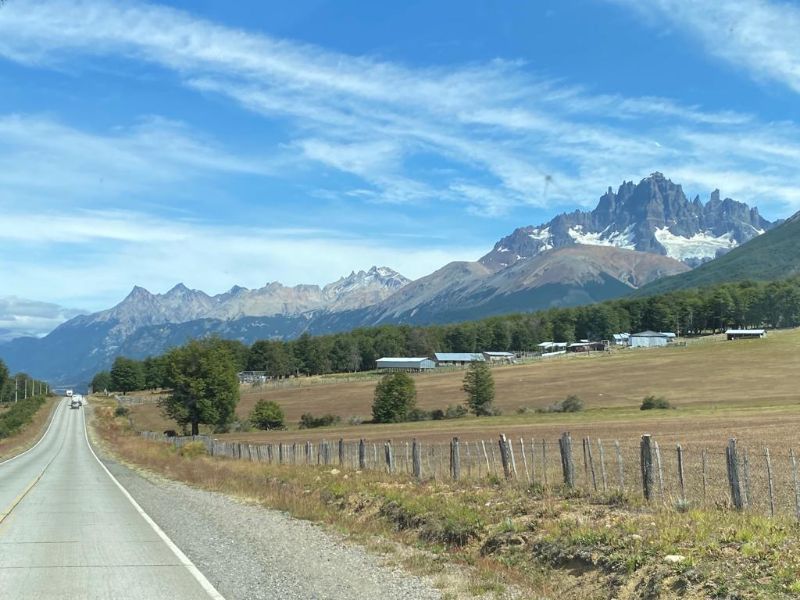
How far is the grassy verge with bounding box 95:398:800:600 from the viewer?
10117mm

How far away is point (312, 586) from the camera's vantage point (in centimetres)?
1188

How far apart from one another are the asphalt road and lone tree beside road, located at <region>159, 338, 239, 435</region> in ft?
198

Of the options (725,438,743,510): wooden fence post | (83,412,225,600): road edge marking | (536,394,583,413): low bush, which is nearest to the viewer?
(83,412,225,600): road edge marking

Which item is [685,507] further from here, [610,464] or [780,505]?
[610,464]

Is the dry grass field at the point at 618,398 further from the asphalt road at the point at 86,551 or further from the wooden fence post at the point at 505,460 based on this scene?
the asphalt road at the point at 86,551

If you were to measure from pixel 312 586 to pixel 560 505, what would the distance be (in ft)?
20.3

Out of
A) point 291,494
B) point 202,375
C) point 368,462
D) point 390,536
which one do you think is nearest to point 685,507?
point 390,536

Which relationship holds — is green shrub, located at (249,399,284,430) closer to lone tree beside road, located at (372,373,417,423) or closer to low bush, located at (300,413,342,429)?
low bush, located at (300,413,342,429)

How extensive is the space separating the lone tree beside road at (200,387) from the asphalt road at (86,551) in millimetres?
60361

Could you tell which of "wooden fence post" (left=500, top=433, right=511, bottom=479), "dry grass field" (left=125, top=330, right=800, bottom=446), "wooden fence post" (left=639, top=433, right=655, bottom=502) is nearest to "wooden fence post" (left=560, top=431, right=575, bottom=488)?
"wooden fence post" (left=639, top=433, right=655, bottom=502)

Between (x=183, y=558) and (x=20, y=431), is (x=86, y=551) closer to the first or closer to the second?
(x=183, y=558)

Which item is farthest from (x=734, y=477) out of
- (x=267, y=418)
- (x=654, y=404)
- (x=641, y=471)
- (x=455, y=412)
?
(x=267, y=418)

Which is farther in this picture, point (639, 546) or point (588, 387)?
point (588, 387)

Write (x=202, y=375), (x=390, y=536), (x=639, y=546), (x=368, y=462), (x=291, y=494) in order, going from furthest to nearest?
(x=202, y=375)
(x=368, y=462)
(x=291, y=494)
(x=390, y=536)
(x=639, y=546)
